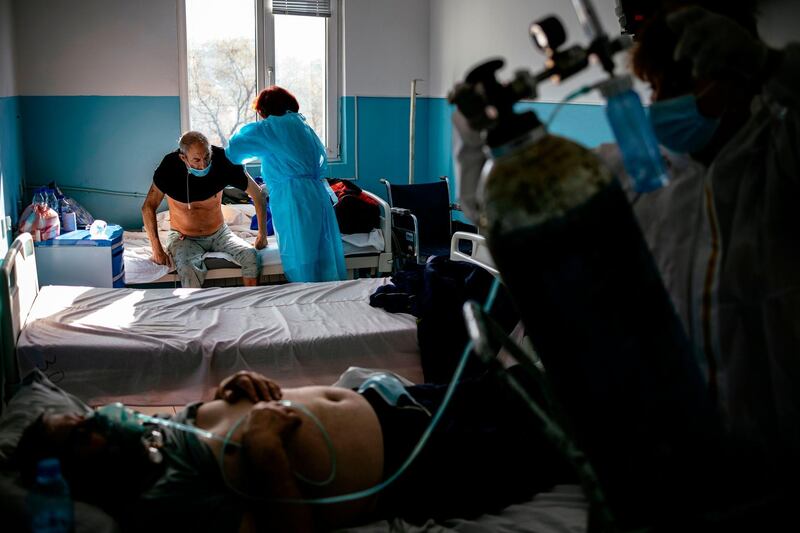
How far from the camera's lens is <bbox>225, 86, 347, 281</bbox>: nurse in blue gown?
4270 mm

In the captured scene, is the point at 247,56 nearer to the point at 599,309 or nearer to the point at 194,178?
the point at 194,178

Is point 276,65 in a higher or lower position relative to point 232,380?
higher

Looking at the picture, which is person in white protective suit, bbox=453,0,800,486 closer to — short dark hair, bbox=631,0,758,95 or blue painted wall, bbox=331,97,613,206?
short dark hair, bbox=631,0,758,95

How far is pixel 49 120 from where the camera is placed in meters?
5.52

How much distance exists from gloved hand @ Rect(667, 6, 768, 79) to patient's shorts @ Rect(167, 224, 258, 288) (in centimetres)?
365

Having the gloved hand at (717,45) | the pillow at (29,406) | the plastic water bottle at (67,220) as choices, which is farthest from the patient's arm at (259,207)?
the gloved hand at (717,45)

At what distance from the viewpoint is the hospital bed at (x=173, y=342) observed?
2.68 metres

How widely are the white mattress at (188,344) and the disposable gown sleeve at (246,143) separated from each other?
1246 millimetres

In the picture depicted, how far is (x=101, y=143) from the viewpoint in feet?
18.6

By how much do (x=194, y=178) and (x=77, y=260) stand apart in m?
0.83

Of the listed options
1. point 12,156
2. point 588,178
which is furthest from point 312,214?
point 588,178

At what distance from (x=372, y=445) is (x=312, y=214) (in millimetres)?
2689

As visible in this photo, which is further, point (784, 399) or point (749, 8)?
point (749, 8)

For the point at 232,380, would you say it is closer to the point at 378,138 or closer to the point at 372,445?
the point at 372,445
